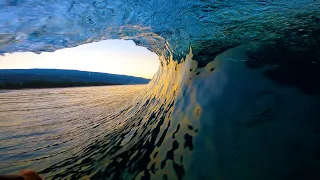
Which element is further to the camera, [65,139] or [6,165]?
[65,139]

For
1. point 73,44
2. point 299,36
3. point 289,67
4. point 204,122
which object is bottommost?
point 204,122

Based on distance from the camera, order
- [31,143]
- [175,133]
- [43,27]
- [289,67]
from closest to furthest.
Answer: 1. [289,67]
2. [175,133]
3. [43,27]
4. [31,143]

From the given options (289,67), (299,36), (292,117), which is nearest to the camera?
(292,117)

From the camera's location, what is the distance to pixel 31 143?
4.48 m

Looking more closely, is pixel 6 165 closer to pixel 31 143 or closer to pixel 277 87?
pixel 31 143

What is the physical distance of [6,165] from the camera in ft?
10.7

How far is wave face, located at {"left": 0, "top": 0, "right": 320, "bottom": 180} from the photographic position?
164 cm

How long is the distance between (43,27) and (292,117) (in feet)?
10.8

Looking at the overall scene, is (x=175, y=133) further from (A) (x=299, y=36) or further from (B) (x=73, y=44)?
(B) (x=73, y=44)

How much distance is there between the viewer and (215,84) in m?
2.26

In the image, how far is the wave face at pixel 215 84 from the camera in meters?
1.64

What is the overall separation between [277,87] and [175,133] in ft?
3.74

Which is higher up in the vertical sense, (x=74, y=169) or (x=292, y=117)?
(x=292, y=117)

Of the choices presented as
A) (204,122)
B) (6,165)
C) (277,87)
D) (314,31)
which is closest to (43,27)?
(6,165)
